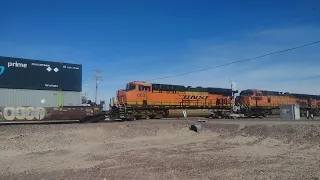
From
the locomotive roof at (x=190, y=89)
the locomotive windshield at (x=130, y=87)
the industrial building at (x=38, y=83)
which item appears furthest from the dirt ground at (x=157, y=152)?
the locomotive roof at (x=190, y=89)

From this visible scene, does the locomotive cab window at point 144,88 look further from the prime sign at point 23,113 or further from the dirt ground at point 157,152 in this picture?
the prime sign at point 23,113

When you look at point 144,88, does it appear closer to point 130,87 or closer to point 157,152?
point 130,87

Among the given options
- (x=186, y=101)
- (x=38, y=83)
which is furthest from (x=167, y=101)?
(x=38, y=83)

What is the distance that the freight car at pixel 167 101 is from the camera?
3325 cm

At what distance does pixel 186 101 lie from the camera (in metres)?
39.2

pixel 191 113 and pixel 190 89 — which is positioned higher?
pixel 190 89

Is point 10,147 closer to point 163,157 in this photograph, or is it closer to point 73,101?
point 163,157

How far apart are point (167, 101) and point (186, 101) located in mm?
3066

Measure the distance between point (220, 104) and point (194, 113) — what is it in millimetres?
5605

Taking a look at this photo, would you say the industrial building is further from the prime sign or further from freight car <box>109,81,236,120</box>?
freight car <box>109,81,236,120</box>

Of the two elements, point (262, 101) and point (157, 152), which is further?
point (262, 101)

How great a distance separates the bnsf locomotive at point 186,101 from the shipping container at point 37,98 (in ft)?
13.2

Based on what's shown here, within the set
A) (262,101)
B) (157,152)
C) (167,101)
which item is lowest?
(157,152)

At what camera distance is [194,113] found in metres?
39.3
